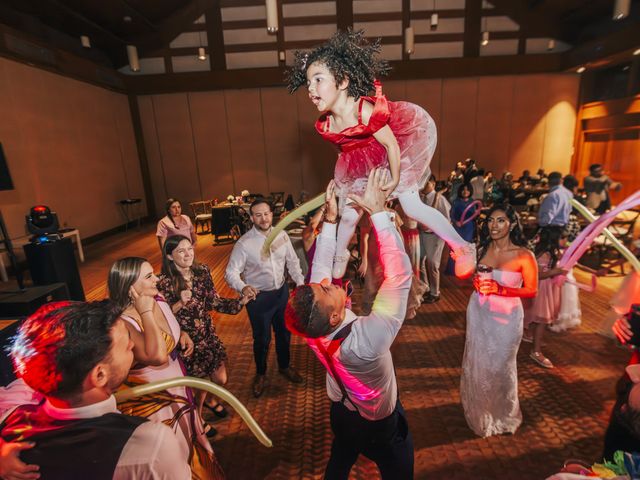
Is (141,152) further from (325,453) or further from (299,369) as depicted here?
(325,453)

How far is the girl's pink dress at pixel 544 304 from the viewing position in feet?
10.1

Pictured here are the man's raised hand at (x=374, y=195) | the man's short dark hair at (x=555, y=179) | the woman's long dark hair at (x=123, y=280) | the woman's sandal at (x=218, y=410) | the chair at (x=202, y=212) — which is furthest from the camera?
the chair at (x=202, y=212)

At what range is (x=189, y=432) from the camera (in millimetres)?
1318

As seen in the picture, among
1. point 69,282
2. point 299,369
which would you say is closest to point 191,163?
point 69,282

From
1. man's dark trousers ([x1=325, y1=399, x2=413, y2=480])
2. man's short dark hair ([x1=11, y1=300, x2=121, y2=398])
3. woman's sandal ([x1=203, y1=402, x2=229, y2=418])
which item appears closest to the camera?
man's short dark hair ([x1=11, y1=300, x2=121, y2=398])

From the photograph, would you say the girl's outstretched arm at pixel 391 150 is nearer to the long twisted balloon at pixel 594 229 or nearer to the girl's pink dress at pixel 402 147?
the girl's pink dress at pixel 402 147

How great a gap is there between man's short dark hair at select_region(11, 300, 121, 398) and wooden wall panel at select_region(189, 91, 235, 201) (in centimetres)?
1125

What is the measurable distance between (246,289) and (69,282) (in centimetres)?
A: 368

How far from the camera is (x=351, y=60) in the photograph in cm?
125

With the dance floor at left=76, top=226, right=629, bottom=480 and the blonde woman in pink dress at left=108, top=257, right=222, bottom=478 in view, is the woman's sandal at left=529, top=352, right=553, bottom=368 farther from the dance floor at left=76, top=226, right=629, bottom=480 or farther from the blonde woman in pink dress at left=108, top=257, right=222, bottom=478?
the blonde woman in pink dress at left=108, top=257, right=222, bottom=478

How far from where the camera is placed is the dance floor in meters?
2.13

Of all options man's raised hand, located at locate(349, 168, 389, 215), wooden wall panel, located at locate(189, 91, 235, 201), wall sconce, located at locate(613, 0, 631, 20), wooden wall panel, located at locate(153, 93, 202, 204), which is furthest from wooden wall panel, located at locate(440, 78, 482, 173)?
man's raised hand, located at locate(349, 168, 389, 215)

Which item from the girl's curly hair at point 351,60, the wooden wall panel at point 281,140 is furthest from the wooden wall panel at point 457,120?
the girl's curly hair at point 351,60

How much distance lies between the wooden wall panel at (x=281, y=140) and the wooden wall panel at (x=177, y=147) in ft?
8.40
